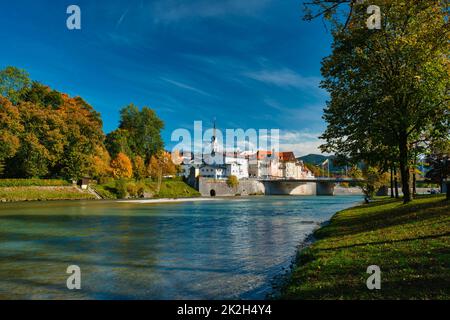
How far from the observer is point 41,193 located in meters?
64.6

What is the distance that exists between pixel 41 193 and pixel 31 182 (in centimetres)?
262

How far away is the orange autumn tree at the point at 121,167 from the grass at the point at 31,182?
17567 mm

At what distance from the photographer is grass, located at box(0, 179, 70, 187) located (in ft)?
198

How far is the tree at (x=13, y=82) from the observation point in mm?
68562

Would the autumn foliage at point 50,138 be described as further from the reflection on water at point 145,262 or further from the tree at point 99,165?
the reflection on water at point 145,262

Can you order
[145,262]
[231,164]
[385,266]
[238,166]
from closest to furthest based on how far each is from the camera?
[385,266] → [145,262] → [231,164] → [238,166]

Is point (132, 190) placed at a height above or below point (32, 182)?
below

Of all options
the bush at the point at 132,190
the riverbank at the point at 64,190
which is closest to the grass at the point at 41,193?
the riverbank at the point at 64,190

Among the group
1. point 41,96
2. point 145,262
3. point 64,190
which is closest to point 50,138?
point 64,190

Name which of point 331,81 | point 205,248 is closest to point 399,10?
point 331,81

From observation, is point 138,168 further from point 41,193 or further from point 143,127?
point 41,193

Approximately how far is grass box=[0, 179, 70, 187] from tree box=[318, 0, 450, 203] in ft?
186

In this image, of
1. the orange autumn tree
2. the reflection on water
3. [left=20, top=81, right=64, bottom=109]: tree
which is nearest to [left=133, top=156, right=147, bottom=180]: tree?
the orange autumn tree
